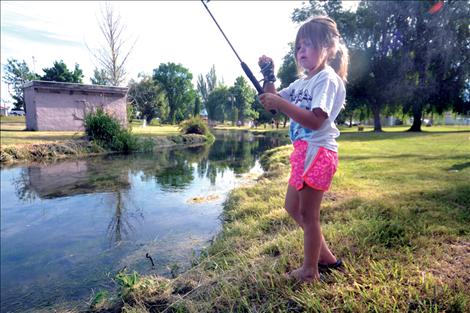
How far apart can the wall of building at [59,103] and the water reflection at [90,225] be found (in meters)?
10.5

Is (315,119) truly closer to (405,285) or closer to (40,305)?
(405,285)

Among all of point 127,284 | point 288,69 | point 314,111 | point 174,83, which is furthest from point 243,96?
point 314,111

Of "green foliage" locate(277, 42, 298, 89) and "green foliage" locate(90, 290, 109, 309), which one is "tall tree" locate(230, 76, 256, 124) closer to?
"green foliage" locate(277, 42, 298, 89)

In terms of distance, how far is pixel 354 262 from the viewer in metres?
2.45

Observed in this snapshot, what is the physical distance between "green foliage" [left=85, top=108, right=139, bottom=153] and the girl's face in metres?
14.9

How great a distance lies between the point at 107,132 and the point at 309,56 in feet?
49.6

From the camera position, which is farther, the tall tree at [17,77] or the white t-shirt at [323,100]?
the tall tree at [17,77]

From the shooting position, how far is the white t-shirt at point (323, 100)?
1.92 metres

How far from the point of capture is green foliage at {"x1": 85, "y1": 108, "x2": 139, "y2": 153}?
15.3 metres

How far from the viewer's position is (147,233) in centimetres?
498

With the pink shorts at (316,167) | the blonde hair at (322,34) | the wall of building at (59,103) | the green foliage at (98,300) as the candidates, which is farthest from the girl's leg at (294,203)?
the wall of building at (59,103)

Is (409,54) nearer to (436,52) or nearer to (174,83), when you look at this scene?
(436,52)

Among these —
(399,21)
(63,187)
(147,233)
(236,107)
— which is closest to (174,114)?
(236,107)

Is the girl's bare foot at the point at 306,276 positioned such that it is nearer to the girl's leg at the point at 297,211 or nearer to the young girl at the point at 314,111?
the young girl at the point at 314,111
